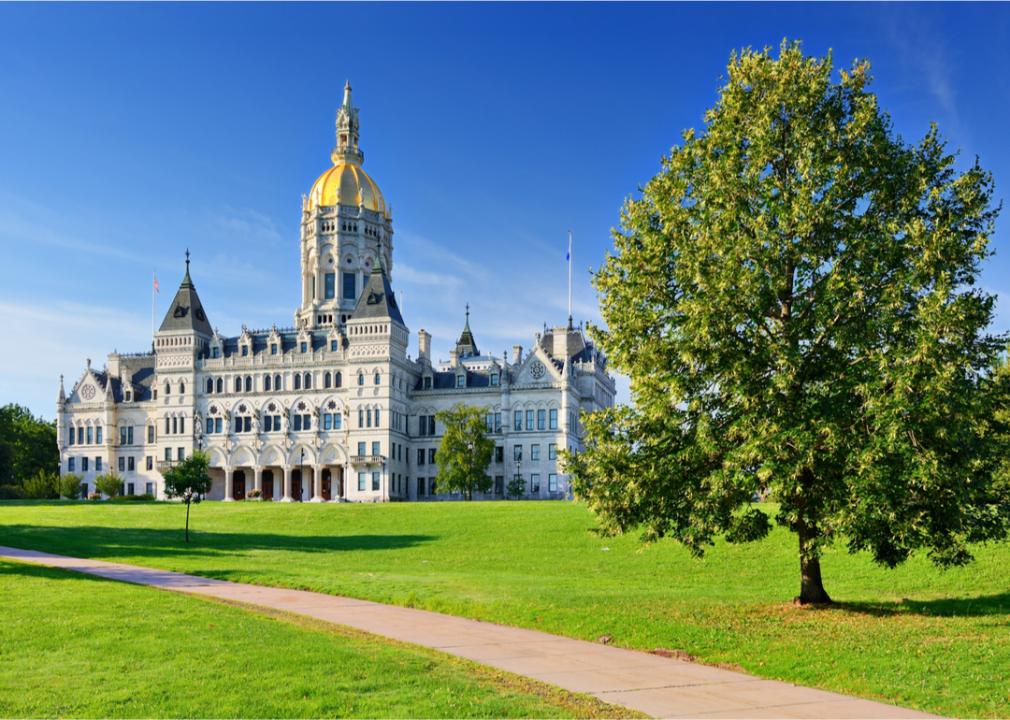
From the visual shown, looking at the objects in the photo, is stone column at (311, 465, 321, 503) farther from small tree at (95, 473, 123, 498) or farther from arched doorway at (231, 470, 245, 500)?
small tree at (95, 473, 123, 498)

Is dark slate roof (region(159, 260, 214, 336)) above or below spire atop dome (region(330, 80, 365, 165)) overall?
below

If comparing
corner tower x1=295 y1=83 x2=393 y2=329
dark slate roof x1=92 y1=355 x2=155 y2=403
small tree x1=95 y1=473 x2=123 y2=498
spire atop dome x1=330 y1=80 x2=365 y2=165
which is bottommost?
small tree x1=95 y1=473 x2=123 y2=498

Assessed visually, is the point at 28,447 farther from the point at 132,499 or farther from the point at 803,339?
the point at 803,339

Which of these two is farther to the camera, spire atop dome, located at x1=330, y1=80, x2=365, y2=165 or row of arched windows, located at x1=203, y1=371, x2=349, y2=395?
spire atop dome, located at x1=330, y1=80, x2=365, y2=165

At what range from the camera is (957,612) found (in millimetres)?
27406

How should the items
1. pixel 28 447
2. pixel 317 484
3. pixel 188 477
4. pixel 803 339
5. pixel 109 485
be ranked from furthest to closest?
pixel 28 447 → pixel 317 484 → pixel 109 485 → pixel 188 477 → pixel 803 339

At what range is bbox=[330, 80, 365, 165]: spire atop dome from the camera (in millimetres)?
138125

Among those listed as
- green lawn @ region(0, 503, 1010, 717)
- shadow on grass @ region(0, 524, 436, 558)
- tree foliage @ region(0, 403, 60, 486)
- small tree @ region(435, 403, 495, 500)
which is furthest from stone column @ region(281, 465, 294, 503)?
shadow on grass @ region(0, 524, 436, 558)

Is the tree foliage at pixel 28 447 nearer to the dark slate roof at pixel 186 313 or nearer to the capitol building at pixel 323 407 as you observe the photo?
the capitol building at pixel 323 407

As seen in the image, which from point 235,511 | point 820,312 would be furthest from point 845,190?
point 235,511

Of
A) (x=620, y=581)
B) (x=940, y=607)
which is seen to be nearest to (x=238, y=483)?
(x=620, y=581)

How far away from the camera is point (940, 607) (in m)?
28.4

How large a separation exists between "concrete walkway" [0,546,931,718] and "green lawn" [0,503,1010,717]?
1.02m

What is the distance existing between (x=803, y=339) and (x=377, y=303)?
82.6 m
